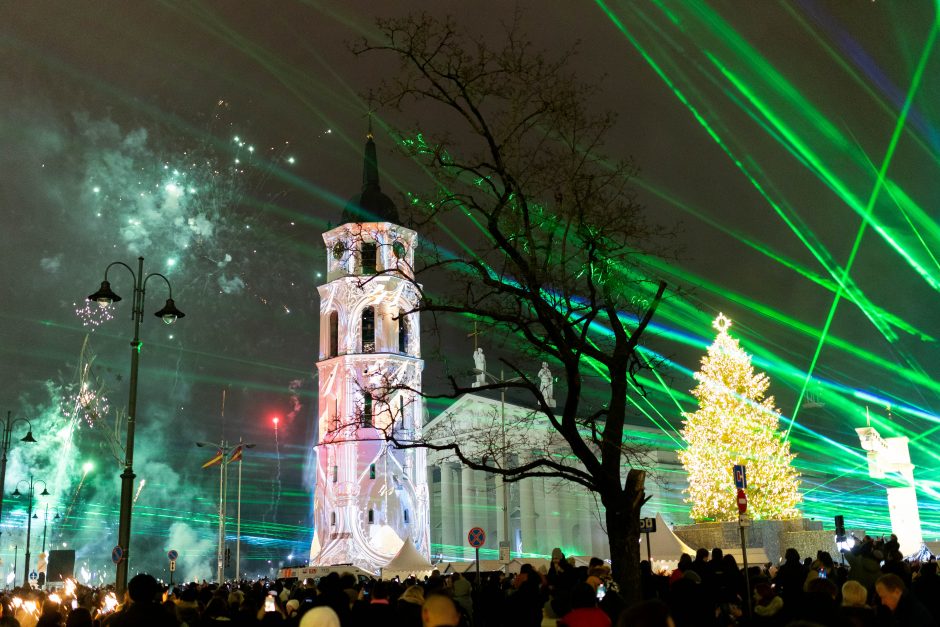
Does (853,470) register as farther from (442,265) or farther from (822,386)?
(442,265)

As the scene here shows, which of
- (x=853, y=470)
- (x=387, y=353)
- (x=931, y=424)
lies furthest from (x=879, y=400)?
(x=387, y=353)

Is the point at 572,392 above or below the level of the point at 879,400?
below

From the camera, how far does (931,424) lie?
64500 mm

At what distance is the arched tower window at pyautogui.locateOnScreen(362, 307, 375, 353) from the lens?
69500mm

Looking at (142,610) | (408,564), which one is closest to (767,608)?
(142,610)

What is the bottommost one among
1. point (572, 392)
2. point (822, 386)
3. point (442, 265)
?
point (572, 392)

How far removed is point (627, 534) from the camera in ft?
56.0

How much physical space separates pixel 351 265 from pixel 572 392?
178 feet

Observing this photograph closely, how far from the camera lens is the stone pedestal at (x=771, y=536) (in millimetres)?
36594

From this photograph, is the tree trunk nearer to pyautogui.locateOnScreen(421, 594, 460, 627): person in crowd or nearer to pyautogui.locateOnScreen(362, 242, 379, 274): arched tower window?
pyautogui.locateOnScreen(362, 242, 379, 274): arched tower window

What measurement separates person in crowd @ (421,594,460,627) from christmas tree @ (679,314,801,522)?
1455 inches

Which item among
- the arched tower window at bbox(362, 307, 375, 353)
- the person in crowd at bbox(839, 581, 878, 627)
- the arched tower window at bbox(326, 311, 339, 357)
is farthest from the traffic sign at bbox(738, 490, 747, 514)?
the arched tower window at bbox(326, 311, 339, 357)

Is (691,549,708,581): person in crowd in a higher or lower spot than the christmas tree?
lower

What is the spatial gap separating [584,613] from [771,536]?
3304 cm
